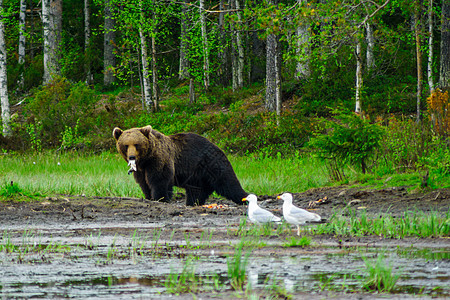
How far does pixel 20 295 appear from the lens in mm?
3740

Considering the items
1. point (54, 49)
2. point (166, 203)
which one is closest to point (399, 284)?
point (166, 203)

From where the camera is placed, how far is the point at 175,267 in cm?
466

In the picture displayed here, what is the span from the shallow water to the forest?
4.70 m

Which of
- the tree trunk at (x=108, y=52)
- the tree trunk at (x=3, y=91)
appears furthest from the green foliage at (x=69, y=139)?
the tree trunk at (x=108, y=52)

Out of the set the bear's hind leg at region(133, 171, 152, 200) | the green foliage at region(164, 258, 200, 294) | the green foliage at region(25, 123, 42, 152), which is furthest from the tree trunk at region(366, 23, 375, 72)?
the green foliage at region(164, 258, 200, 294)

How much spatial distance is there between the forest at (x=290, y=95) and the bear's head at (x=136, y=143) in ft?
9.67

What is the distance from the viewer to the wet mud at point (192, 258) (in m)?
3.83

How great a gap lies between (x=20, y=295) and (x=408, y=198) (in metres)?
6.47

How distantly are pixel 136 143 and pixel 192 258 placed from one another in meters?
4.99

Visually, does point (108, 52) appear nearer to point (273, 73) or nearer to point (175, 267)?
point (273, 73)

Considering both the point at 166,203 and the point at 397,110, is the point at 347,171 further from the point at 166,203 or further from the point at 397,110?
the point at 397,110

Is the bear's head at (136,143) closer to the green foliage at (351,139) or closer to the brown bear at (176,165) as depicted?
the brown bear at (176,165)

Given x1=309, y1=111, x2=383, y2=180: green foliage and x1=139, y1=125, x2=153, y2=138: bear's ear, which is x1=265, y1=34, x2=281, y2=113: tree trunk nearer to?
x1=309, y1=111, x2=383, y2=180: green foliage

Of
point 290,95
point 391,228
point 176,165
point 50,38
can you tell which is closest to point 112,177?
point 176,165
